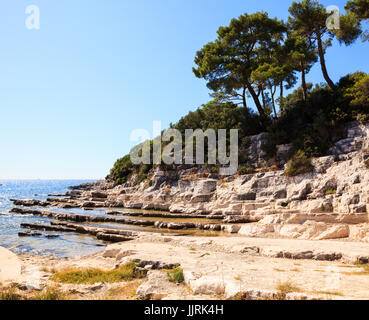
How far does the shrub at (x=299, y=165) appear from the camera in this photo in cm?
2167

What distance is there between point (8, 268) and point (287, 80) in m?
34.6

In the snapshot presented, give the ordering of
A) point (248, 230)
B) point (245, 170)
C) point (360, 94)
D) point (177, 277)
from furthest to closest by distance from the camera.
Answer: point (245, 170) < point (360, 94) < point (248, 230) < point (177, 277)

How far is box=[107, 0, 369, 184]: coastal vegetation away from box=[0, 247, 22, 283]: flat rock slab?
21114mm

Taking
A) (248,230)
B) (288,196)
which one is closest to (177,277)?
(248,230)

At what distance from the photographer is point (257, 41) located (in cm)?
3136

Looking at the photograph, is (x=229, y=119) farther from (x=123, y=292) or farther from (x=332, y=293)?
(x=332, y=293)

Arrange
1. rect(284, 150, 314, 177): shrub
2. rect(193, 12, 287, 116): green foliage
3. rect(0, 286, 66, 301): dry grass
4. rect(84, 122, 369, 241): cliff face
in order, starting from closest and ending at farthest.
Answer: rect(0, 286, 66, 301): dry grass, rect(84, 122, 369, 241): cliff face, rect(284, 150, 314, 177): shrub, rect(193, 12, 287, 116): green foliage

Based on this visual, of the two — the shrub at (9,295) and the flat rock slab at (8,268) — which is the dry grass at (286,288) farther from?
the flat rock slab at (8,268)

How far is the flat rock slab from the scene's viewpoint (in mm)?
7760

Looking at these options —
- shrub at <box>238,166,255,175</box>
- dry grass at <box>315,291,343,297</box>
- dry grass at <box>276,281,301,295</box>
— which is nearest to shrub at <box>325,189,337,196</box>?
shrub at <box>238,166,255,175</box>

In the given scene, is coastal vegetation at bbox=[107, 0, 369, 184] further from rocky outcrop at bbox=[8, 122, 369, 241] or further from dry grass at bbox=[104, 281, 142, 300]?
dry grass at bbox=[104, 281, 142, 300]

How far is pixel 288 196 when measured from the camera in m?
20.8

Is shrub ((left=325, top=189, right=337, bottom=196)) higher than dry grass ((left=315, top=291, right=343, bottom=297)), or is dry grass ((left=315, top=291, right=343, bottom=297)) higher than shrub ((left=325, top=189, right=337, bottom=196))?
shrub ((left=325, top=189, right=337, bottom=196))
